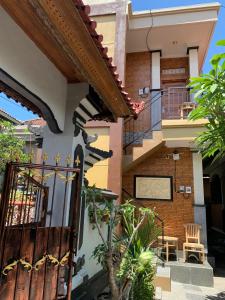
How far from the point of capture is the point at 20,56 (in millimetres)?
2791

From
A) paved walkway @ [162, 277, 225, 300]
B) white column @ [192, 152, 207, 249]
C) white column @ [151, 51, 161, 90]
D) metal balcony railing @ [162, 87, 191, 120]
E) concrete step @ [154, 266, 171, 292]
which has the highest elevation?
white column @ [151, 51, 161, 90]

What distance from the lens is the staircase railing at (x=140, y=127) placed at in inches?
361

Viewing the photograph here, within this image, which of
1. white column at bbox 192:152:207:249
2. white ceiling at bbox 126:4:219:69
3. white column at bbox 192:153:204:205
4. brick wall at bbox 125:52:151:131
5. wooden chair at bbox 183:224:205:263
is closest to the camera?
wooden chair at bbox 183:224:205:263

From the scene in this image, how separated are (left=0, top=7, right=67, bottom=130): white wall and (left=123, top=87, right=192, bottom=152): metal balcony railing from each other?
5.34 m

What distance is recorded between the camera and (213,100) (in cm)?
376

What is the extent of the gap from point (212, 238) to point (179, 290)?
22.3 ft

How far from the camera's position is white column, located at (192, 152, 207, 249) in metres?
8.48

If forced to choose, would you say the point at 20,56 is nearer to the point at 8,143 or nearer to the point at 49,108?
the point at 49,108

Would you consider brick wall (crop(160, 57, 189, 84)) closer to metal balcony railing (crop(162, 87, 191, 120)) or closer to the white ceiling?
the white ceiling

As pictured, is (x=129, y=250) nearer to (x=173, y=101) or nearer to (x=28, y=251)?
(x=28, y=251)

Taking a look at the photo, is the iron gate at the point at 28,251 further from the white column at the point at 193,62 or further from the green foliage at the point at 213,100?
the white column at the point at 193,62

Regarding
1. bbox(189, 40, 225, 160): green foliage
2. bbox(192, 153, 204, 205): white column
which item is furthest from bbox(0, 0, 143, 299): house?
bbox(192, 153, 204, 205): white column

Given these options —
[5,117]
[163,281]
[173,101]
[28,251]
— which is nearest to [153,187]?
[173,101]

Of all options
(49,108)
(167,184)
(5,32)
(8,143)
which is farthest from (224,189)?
(5,32)
